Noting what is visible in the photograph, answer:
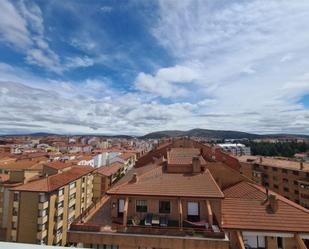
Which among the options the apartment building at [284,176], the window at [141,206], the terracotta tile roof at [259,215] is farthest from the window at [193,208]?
the apartment building at [284,176]

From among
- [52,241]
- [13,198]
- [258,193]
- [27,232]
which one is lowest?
Answer: [52,241]

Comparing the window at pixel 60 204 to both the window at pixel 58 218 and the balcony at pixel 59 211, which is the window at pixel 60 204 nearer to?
the balcony at pixel 59 211

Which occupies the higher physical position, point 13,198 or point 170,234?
point 170,234

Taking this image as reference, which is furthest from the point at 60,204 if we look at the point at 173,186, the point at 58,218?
the point at 173,186

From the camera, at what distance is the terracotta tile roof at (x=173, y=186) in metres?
16.8

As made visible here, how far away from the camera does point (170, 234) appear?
45.9 ft

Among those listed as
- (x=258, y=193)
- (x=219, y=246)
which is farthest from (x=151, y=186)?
(x=258, y=193)

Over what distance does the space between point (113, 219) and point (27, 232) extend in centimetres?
2107

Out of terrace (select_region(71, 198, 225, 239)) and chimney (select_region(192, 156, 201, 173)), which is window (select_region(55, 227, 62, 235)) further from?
chimney (select_region(192, 156, 201, 173))

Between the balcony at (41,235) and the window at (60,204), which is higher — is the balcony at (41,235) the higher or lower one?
the lower one

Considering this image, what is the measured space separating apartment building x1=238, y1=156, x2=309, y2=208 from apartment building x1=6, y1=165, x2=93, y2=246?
38073 millimetres

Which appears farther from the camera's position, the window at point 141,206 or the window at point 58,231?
the window at point 58,231

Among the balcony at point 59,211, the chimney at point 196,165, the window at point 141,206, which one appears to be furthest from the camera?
the balcony at point 59,211

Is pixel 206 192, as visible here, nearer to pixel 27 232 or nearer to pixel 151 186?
pixel 151 186
